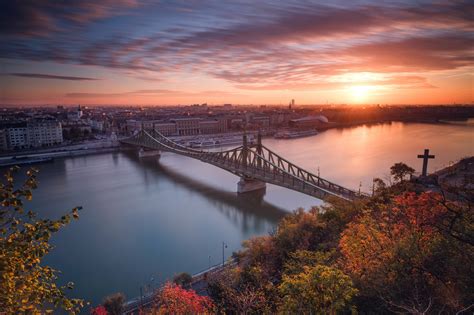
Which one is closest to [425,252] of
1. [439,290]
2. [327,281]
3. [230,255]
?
[439,290]

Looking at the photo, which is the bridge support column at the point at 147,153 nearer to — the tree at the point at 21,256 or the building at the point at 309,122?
the tree at the point at 21,256

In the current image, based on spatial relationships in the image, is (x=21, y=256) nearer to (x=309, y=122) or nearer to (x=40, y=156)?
(x=40, y=156)

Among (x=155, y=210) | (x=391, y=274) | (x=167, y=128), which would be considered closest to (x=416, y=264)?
(x=391, y=274)

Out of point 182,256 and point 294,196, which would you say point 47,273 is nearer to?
point 182,256

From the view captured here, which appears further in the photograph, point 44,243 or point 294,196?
point 294,196

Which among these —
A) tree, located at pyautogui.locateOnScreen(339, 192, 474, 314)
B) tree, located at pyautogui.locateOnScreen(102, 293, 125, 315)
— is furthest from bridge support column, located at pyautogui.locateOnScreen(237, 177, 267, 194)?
tree, located at pyautogui.locateOnScreen(339, 192, 474, 314)

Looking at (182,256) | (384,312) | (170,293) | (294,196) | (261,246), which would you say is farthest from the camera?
(294,196)
